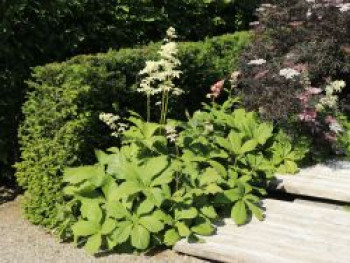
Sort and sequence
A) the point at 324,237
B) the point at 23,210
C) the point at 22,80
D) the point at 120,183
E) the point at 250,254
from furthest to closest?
the point at 22,80, the point at 23,210, the point at 120,183, the point at 324,237, the point at 250,254

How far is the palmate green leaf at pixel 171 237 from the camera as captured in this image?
4.95 metres

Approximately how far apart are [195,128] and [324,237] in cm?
169

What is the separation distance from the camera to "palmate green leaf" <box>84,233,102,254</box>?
4883 millimetres

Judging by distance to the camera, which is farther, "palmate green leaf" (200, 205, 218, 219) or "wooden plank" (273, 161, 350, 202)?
"wooden plank" (273, 161, 350, 202)

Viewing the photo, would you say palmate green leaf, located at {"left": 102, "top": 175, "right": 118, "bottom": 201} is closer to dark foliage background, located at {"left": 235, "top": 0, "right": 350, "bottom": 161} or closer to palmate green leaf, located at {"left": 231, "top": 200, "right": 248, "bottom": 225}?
palmate green leaf, located at {"left": 231, "top": 200, "right": 248, "bottom": 225}

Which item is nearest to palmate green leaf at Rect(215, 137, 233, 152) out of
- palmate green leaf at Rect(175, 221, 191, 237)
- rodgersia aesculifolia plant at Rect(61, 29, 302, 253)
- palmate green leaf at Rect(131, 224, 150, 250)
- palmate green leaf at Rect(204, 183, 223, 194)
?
rodgersia aesculifolia plant at Rect(61, 29, 302, 253)

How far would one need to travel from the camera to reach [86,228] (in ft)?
16.3

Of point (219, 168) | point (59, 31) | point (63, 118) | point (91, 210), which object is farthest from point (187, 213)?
point (59, 31)

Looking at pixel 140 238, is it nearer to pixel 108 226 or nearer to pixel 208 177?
pixel 108 226

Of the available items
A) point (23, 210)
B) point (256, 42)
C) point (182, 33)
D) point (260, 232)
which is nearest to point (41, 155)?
point (23, 210)

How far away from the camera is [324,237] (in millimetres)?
5020

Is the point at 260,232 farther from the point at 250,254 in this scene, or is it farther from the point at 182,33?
the point at 182,33

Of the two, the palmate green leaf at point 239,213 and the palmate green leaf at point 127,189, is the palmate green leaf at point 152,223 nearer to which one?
the palmate green leaf at point 127,189

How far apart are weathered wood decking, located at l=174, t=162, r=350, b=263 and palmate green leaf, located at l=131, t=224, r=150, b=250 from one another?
26 cm
